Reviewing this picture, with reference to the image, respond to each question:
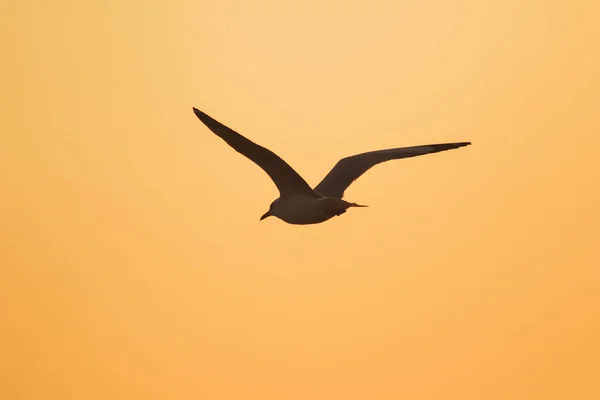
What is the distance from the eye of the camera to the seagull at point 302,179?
887mm

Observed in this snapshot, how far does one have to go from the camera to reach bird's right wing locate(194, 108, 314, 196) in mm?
870

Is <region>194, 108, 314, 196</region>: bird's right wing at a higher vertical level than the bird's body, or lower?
higher

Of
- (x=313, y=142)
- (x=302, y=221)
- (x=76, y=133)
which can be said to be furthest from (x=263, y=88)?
(x=302, y=221)

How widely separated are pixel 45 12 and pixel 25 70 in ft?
0.46

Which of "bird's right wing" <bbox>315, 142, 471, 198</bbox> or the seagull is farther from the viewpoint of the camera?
"bird's right wing" <bbox>315, 142, 471, 198</bbox>

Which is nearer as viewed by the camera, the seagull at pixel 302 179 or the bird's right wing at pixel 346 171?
the seagull at pixel 302 179

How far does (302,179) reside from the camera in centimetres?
94

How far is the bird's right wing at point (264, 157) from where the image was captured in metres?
0.87

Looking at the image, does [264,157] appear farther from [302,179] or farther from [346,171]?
[346,171]

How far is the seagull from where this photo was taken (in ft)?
2.91

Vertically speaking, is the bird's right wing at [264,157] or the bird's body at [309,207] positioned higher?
the bird's right wing at [264,157]

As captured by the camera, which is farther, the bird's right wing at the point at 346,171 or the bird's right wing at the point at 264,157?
the bird's right wing at the point at 346,171

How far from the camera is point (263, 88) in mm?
1457

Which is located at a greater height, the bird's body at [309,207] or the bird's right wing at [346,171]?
the bird's right wing at [346,171]
